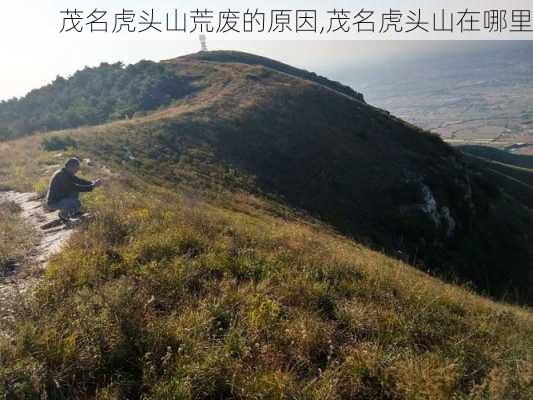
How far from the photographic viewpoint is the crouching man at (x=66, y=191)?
32.2 feet

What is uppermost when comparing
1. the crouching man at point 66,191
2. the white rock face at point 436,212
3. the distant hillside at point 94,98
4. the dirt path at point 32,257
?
the distant hillside at point 94,98

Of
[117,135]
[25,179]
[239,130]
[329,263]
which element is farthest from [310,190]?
[329,263]

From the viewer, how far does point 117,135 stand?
85.1 feet

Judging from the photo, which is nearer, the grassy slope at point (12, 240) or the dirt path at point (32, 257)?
the dirt path at point (32, 257)

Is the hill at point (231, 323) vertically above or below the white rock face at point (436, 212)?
above

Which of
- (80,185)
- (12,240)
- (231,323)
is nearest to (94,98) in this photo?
(80,185)

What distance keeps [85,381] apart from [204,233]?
4587mm

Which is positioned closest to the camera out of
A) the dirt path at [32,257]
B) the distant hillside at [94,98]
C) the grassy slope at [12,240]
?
the dirt path at [32,257]

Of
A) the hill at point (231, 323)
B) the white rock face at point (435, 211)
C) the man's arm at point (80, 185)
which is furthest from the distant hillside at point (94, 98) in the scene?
the man's arm at point (80, 185)

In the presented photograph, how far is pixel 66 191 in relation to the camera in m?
10.4

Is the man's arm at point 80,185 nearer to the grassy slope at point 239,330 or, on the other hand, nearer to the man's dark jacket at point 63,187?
the man's dark jacket at point 63,187

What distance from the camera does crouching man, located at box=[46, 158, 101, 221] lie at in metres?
9.82

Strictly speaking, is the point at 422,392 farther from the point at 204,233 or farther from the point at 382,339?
the point at 204,233

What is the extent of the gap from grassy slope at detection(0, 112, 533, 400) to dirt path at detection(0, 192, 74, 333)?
361 mm
